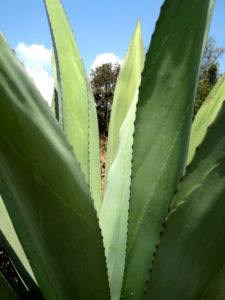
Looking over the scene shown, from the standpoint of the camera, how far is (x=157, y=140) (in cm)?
57

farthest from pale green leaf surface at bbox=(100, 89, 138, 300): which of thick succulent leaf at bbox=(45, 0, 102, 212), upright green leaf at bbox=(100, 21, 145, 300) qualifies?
thick succulent leaf at bbox=(45, 0, 102, 212)

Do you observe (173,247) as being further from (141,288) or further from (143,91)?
(143,91)

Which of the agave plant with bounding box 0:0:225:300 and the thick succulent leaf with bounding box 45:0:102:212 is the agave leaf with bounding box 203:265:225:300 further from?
the thick succulent leaf with bounding box 45:0:102:212

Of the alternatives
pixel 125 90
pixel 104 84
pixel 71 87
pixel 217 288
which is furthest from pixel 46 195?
pixel 104 84

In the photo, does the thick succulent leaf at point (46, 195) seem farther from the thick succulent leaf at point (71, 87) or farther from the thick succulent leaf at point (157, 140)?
the thick succulent leaf at point (71, 87)

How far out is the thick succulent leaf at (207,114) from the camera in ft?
2.47

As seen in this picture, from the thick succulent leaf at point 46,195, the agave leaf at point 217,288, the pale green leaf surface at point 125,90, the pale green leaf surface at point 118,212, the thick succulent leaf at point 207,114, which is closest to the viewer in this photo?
the thick succulent leaf at point 46,195

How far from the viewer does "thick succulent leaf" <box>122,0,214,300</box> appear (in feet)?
1.81

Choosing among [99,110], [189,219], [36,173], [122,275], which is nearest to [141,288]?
[122,275]

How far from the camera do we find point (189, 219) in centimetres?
49

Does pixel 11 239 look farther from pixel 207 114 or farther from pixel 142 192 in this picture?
pixel 207 114

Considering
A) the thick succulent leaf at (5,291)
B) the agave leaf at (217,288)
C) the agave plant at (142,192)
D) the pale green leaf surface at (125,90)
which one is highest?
the pale green leaf surface at (125,90)

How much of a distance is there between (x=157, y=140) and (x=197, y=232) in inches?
6.6

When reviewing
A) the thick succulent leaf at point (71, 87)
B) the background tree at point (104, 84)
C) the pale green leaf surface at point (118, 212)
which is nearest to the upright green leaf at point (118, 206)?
the pale green leaf surface at point (118, 212)
